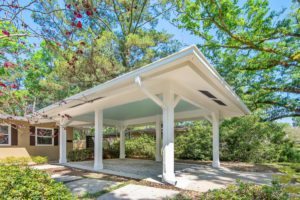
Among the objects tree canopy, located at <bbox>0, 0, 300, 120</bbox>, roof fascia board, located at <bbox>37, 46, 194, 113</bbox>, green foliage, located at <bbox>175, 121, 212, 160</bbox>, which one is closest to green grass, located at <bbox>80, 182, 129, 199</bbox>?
roof fascia board, located at <bbox>37, 46, 194, 113</bbox>

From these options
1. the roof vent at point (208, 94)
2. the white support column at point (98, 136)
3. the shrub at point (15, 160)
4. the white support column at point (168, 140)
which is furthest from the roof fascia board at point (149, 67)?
the shrub at point (15, 160)

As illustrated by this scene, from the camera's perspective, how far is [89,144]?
58.7ft

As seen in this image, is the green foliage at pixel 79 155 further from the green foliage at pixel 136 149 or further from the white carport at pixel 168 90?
the white carport at pixel 168 90

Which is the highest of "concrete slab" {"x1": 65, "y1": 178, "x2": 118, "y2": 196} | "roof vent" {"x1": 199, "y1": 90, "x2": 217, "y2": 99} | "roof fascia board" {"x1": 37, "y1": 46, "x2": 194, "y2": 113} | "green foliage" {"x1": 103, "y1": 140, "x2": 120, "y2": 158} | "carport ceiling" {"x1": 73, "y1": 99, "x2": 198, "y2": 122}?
"roof fascia board" {"x1": 37, "y1": 46, "x2": 194, "y2": 113}

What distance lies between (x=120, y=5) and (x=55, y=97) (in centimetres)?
1048

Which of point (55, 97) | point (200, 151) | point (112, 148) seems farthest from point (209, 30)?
point (55, 97)

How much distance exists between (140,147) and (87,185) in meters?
10.0

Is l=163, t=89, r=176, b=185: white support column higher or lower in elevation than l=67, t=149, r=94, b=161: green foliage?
higher

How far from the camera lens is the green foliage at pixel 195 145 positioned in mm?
13148

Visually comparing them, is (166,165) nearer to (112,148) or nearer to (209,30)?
(209,30)

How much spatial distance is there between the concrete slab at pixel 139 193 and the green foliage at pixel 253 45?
553 centimetres

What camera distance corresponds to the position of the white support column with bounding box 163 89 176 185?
577 cm

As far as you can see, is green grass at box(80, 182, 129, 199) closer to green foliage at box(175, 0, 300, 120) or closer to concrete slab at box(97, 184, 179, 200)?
concrete slab at box(97, 184, 179, 200)

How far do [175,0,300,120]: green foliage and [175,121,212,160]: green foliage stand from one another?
350cm
